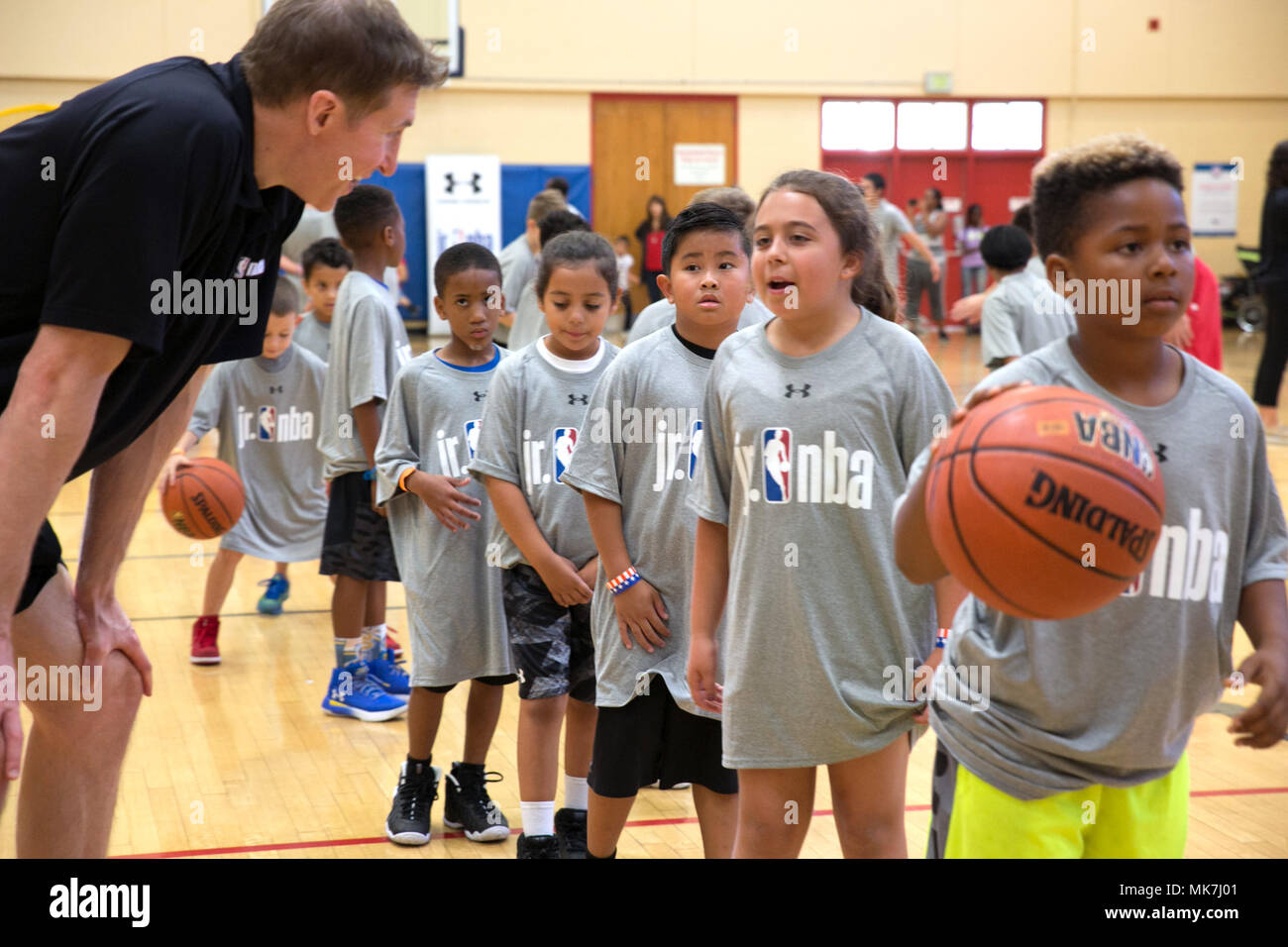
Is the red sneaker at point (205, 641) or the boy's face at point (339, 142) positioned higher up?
the boy's face at point (339, 142)

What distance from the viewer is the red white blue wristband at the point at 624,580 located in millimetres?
2812

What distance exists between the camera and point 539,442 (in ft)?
10.8

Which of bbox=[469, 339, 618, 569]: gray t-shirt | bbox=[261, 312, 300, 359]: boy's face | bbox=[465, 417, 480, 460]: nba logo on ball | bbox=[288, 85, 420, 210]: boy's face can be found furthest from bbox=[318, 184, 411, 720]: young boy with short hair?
bbox=[288, 85, 420, 210]: boy's face

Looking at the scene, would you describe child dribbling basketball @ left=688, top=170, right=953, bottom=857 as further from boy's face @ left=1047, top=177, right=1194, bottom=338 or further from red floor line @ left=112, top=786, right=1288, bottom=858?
red floor line @ left=112, top=786, right=1288, bottom=858

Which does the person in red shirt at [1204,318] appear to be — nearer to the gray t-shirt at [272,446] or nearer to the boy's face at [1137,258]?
the gray t-shirt at [272,446]

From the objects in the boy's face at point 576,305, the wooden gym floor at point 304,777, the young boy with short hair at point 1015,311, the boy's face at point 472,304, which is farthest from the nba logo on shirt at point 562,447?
the young boy with short hair at point 1015,311

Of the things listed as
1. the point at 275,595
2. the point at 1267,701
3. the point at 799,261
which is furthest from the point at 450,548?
the point at 275,595

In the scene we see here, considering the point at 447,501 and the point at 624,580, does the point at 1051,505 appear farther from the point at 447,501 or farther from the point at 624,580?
the point at 447,501

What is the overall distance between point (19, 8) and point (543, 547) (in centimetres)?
1585

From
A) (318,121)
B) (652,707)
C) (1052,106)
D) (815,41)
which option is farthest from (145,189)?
(1052,106)

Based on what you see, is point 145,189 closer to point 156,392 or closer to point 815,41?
point 156,392

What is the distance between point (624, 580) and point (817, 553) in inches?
24.5

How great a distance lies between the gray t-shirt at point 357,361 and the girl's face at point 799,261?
6.97 feet

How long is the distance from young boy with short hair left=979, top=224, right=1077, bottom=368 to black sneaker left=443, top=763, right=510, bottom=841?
3.49 meters
